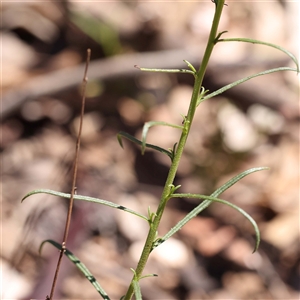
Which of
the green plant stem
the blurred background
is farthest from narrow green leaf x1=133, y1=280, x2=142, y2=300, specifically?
the blurred background

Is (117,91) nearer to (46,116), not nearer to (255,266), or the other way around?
(46,116)

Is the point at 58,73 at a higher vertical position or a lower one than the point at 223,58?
lower

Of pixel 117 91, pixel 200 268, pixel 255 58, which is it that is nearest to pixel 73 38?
pixel 117 91

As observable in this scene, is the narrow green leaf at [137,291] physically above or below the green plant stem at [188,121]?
below

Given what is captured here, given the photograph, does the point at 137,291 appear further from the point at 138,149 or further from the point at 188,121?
the point at 138,149

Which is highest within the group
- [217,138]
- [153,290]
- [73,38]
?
[73,38]

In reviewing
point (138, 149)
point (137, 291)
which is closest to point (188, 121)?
point (137, 291)

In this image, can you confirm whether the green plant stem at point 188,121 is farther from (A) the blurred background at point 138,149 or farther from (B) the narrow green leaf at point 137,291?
(A) the blurred background at point 138,149

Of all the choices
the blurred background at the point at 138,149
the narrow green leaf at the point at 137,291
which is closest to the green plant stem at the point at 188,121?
the narrow green leaf at the point at 137,291
